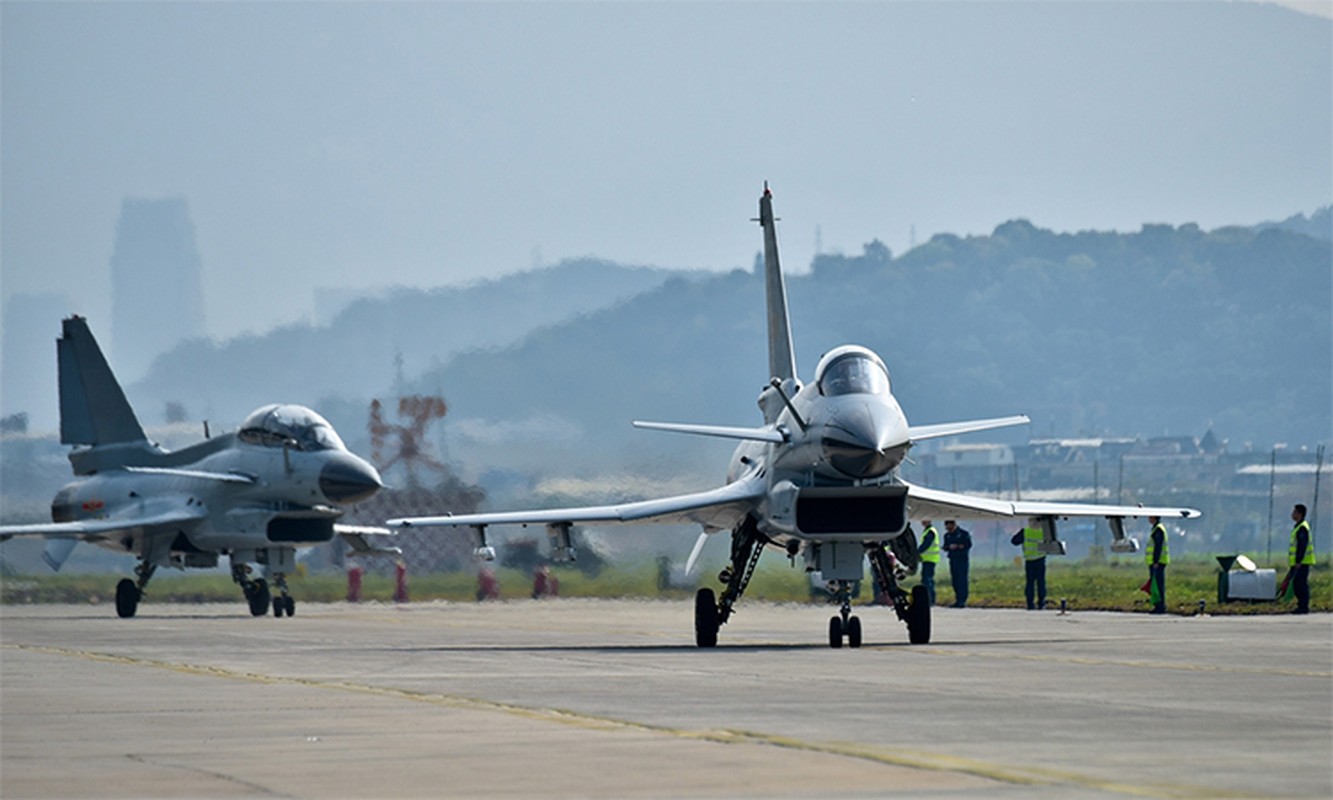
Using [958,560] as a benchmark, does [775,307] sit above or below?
above

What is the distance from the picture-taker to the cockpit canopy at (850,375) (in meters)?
23.3

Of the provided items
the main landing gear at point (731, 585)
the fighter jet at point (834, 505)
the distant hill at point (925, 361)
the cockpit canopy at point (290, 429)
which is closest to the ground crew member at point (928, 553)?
the distant hill at point (925, 361)

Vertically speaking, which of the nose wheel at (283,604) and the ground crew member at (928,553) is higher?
the ground crew member at (928,553)

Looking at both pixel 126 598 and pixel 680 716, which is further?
pixel 126 598

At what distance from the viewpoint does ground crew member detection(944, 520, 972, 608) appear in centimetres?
3656

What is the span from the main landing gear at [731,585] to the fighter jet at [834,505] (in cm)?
2

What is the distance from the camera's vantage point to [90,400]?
41.6 m

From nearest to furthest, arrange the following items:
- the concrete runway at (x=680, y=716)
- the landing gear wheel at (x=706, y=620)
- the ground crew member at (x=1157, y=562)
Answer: the concrete runway at (x=680, y=716) → the landing gear wheel at (x=706, y=620) → the ground crew member at (x=1157, y=562)

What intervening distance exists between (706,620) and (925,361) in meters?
141

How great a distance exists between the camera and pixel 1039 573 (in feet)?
112

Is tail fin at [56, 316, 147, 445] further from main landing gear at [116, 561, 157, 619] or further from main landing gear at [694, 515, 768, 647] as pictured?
main landing gear at [694, 515, 768, 647]

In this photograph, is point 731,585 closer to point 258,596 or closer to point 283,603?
point 283,603

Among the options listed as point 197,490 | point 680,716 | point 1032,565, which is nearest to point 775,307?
point 1032,565

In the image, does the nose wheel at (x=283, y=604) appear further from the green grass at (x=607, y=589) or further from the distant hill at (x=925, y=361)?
the distant hill at (x=925, y=361)
